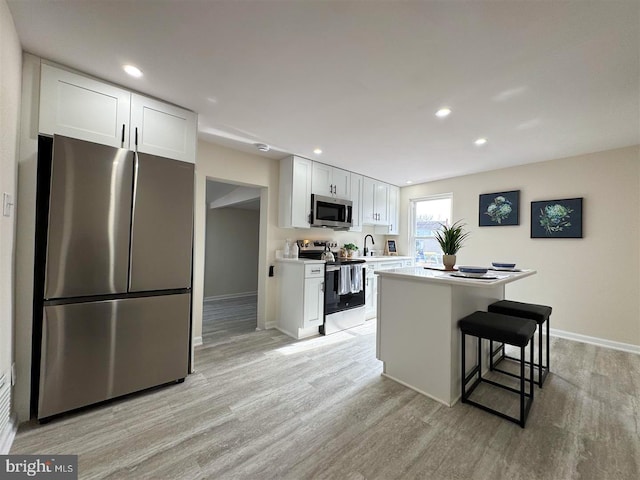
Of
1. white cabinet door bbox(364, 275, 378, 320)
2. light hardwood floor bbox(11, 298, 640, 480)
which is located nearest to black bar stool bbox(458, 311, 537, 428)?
light hardwood floor bbox(11, 298, 640, 480)

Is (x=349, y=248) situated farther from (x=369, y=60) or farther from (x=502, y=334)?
(x=369, y=60)

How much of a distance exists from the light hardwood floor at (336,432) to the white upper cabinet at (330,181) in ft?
8.33

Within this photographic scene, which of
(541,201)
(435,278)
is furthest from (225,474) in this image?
(541,201)

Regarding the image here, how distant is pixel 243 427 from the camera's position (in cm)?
176

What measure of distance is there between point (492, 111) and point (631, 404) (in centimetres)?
261

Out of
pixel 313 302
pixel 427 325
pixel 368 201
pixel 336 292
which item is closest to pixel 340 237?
pixel 368 201

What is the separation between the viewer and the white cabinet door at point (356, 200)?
447 centimetres

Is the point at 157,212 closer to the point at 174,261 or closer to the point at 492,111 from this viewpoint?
the point at 174,261

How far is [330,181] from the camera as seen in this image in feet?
13.6

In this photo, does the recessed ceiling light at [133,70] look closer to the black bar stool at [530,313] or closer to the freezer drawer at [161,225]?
the freezer drawer at [161,225]

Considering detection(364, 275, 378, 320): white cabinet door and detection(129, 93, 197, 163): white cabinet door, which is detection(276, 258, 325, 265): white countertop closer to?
detection(364, 275, 378, 320): white cabinet door

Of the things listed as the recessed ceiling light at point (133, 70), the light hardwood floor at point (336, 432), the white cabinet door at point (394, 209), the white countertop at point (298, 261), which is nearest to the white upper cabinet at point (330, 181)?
the white countertop at point (298, 261)

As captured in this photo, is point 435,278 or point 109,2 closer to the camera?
point 109,2

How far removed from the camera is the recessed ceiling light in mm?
1847
